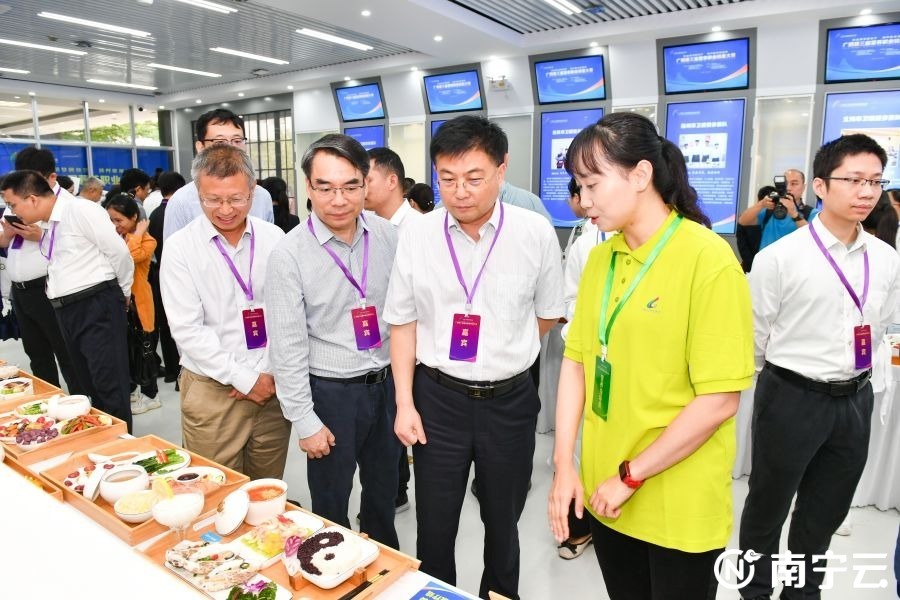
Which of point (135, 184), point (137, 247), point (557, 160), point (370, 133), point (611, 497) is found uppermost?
point (370, 133)

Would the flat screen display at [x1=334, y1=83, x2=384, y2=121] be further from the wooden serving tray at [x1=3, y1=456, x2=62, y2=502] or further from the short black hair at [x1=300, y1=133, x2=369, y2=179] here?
the wooden serving tray at [x1=3, y1=456, x2=62, y2=502]

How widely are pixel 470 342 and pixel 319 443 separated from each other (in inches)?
22.8

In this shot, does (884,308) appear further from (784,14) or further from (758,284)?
(784,14)

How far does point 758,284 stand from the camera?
1.97 metres

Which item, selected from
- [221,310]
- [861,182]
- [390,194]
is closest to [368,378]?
Answer: [221,310]

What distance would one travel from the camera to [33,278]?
3.49 m

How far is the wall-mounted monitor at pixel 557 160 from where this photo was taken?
7418 mm

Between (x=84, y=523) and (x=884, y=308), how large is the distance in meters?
2.40

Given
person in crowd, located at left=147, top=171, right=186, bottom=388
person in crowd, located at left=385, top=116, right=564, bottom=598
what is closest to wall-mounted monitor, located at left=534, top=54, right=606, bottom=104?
person in crowd, located at left=147, top=171, right=186, bottom=388

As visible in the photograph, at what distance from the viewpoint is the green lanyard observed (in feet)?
3.92

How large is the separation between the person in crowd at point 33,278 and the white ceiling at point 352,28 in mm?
3171

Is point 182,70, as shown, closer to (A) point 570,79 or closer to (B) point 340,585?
(A) point 570,79

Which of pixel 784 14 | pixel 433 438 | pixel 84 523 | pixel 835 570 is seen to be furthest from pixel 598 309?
pixel 784 14

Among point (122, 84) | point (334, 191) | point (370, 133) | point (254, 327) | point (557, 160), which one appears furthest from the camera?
point (122, 84)
